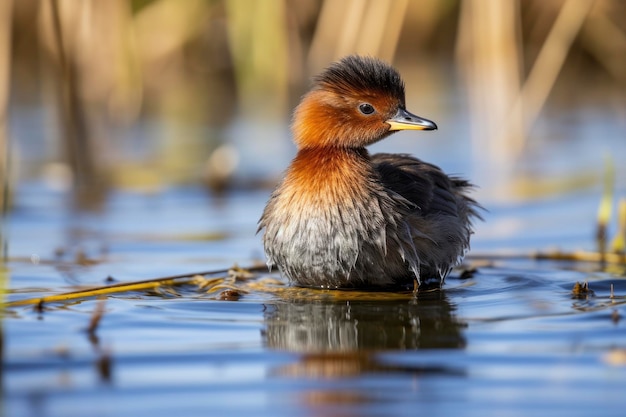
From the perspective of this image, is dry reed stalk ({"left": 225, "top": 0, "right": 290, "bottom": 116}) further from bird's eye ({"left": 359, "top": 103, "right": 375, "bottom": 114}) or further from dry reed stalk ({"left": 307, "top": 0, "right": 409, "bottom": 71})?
bird's eye ({"left": 359, "top": 103, "right": 375, "bottom": 114})

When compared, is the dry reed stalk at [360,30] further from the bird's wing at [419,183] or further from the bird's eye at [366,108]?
the bird's eye at [366,108]

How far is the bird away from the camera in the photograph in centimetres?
649

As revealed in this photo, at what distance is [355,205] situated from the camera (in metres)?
6.54

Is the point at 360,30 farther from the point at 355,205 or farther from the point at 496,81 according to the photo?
the point at 355,205

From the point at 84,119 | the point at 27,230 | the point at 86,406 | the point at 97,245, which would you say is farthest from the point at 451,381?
the point at 84,119

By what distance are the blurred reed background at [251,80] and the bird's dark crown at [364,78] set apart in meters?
3.71

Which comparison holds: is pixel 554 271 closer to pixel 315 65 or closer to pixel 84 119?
pixel 84 119

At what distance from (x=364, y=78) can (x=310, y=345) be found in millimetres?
2407

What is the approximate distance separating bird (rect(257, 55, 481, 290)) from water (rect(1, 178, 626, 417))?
0.20m

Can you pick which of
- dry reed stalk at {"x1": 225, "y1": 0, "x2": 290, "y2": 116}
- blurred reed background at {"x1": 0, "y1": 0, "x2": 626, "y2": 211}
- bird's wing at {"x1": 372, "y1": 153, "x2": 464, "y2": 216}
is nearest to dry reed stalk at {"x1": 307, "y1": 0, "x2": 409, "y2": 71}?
A: blurred reed background at {"x1": 0, "y1": 0, "x2": 626, "y2": 211}

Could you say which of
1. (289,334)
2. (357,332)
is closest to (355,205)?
(357,332)

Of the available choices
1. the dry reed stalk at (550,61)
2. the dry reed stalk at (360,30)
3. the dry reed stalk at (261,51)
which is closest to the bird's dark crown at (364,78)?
the dry reed stalk at (550,61)

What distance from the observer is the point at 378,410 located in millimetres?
4047

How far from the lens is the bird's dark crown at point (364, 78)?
6.92 meters
